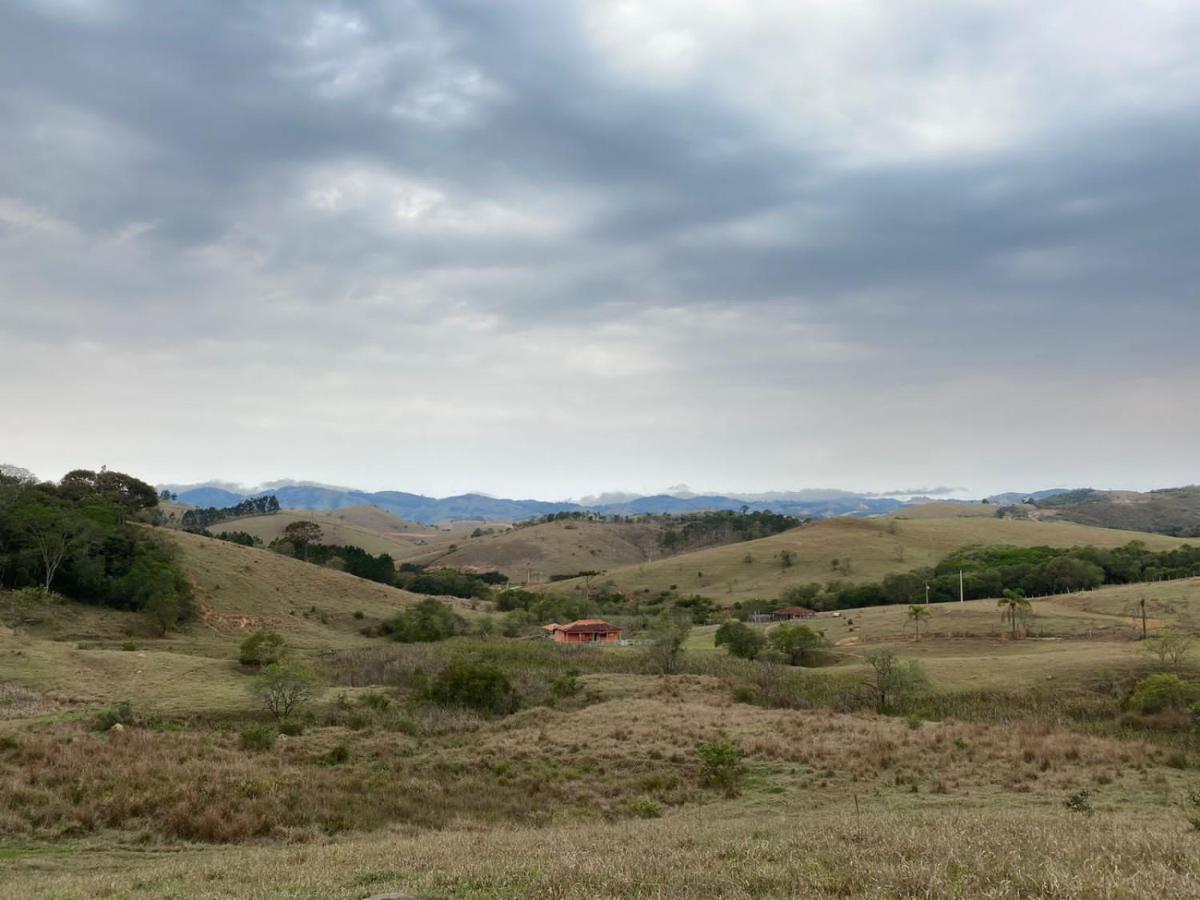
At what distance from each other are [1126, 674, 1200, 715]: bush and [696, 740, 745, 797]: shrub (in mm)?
20784

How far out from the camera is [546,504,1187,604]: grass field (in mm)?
125188

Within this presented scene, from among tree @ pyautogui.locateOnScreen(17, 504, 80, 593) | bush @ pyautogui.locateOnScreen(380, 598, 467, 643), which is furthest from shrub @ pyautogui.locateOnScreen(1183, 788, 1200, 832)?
tree @ pyautogui.locateOnScreen(17, 504, 80, 593)

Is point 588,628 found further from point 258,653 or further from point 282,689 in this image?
point 282,689

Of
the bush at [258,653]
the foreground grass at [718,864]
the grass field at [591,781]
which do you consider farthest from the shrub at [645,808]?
the bush at [258,653]

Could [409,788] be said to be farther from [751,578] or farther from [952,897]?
[751,578]

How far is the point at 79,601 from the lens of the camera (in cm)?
6606

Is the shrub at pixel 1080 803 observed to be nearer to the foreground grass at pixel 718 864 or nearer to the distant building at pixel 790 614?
the foreground grass at pixel 718 864

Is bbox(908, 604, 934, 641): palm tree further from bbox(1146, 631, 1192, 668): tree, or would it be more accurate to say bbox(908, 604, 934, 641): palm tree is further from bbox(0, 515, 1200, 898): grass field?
bbox(1146, 631, 1192, 668): tree

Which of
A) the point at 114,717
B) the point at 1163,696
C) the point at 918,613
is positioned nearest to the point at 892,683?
the point at 1163,696

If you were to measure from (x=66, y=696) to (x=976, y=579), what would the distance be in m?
98.6

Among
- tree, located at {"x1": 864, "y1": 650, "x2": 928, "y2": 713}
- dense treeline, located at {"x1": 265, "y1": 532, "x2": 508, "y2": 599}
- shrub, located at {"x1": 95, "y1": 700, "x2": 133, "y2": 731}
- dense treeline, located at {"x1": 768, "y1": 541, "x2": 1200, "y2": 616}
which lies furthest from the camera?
dense treeline, located at {"x1": 265, "y1": 532, "x2": 508, "y2": 599}

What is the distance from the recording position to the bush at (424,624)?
2874 inches

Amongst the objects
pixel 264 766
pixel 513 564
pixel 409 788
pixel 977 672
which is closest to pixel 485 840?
pixel 409 788

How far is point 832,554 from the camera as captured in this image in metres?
137
